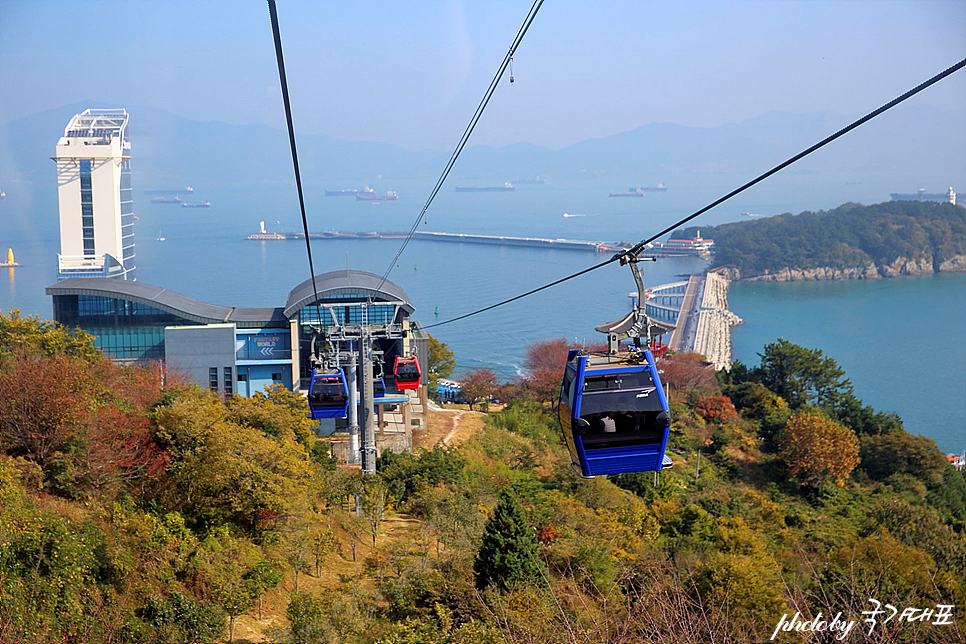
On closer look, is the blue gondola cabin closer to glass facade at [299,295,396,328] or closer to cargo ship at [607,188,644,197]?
glass facade at [299,295,396,328]

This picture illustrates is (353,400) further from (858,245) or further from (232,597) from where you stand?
(858,245)

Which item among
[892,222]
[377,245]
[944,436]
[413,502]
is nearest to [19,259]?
[377,245]

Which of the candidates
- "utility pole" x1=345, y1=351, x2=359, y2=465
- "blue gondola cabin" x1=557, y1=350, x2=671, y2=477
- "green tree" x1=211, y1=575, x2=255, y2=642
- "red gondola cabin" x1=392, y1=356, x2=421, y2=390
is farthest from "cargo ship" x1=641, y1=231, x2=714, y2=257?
"blue gondola cabin" x1=557, y1=350, x2=671, y2=477

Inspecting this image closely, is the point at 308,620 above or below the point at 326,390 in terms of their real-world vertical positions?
below

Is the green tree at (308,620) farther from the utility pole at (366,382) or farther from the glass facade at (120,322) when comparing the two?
the glass facade at (120,322)

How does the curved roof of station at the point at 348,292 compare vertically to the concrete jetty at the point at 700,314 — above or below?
above

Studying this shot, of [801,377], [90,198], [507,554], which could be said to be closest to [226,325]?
[507,554]

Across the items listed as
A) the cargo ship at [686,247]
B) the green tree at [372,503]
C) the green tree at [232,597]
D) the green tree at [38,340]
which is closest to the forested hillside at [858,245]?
the cargo ship at [686,247]
